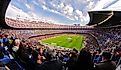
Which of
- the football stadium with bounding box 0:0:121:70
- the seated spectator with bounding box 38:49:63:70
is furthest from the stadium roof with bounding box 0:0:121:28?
the seated spectator with bounding box 38:49:63:70

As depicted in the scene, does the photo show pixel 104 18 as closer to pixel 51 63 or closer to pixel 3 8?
pixel 3 8

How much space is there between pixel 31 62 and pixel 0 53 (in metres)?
0.61

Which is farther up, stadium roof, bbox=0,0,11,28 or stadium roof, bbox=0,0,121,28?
stadium roof, bbox=0,0,11,28

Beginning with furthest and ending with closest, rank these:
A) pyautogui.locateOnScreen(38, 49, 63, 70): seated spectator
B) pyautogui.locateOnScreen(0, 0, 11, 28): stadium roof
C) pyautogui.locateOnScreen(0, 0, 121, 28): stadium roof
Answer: pyautogui.locateOnScreen(0, 0, 121, 28): stadium roof, pyautogui.locateOnScreen(0, 0, 11, 28): stadium roof, pyautogui.locateOnScreen(38, 49, 63, 70): seated spectator

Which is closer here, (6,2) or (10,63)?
(10,63)

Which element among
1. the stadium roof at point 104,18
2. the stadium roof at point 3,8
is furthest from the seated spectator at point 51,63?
the stadium roof at point 104,18

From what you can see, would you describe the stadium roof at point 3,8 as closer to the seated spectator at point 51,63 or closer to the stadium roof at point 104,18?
the stadium roof at point 104,18

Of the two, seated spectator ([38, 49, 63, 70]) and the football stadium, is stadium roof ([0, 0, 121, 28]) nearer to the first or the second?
the football stadium

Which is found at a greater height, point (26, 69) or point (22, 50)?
point (22, 50)

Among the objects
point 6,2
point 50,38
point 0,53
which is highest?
point 6,2

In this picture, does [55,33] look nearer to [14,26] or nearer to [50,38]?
[50,38]

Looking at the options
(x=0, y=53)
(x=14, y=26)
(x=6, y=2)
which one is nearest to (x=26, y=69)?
(x=0, y=53)

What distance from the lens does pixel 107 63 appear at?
4.38 m

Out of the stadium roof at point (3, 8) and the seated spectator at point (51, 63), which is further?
the stadium roof at point (3, 8)
